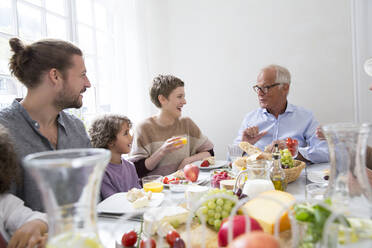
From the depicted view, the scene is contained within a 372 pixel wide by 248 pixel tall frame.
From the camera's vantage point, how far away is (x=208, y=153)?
7.59ft

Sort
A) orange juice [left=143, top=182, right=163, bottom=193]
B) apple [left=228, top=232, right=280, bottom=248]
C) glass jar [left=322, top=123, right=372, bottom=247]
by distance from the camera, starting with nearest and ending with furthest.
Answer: apple [left=228, top=232, right=280, bottom=248]
glass jar [left=322, top=123, right=372, bottom=247]
orange juice [left=143, top=182, right=163, bottom=193]

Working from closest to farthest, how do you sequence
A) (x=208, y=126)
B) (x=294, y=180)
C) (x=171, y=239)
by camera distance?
(x=171, y=239)
(x=294, y=180)
(x=208, y=126)

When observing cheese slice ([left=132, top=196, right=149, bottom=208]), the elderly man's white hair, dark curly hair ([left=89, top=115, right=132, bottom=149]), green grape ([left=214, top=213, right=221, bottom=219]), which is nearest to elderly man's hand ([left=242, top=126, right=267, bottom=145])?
the elderly man's white hair

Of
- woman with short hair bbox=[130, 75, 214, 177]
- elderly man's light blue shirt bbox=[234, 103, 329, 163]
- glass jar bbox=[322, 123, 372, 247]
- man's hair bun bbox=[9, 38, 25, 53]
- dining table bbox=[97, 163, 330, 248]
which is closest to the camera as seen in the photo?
glass jar bbox=[322, 123, 372, 247]

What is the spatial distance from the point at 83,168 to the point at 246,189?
721mm

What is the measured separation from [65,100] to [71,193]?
1186mm

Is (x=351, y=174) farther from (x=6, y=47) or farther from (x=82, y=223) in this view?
(x=6, y=47)

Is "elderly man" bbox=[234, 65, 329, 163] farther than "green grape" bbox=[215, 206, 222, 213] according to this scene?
Yes

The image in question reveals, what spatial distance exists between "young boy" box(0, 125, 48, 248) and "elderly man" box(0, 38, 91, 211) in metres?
0.30

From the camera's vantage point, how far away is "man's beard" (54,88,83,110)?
1.47 m

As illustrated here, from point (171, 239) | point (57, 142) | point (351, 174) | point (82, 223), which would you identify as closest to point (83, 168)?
point (82, 223)

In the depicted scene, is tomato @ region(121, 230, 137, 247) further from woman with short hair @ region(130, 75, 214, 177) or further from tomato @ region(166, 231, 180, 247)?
woman with short hair @ region(130, 75, 214, 177)

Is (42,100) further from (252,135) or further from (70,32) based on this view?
(252,135)

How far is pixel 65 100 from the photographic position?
4.91 ft
